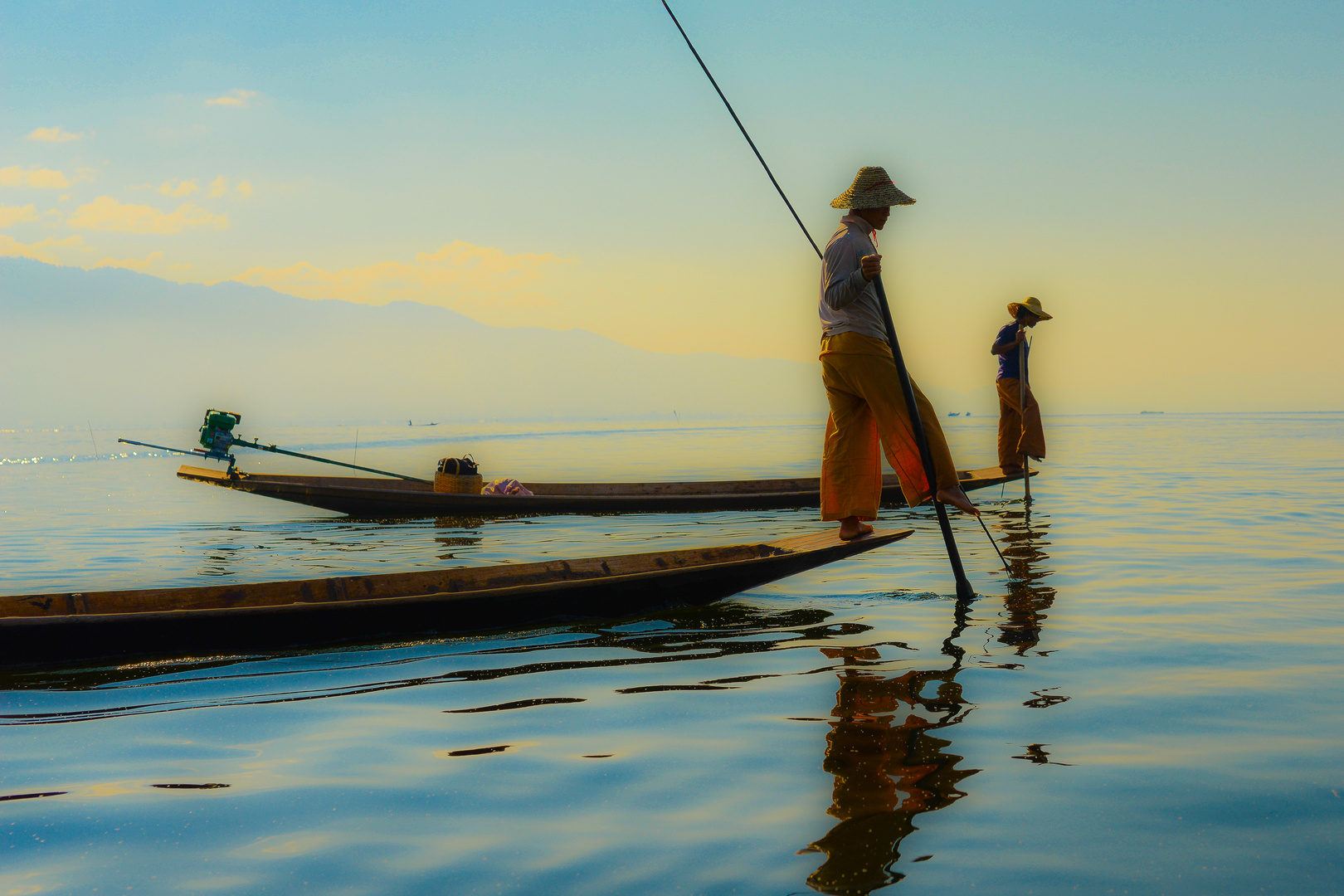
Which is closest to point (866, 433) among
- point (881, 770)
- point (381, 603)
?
point (381, 603)

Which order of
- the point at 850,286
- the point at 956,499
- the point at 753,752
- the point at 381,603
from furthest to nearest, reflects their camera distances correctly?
the point at 850,286 < the point at 956,499 < the point at 381,603 < the point at 753,752

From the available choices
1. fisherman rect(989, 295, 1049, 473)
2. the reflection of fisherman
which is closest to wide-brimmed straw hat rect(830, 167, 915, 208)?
the reflection of fisherman

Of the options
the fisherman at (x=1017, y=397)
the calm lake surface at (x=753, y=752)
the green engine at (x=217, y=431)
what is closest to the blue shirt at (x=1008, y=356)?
the fisherman at (x=1017, y=397)

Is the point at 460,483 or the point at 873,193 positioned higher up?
the point at 873,193

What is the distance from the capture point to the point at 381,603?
461 cm

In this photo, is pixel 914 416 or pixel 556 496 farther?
pixel 556 496

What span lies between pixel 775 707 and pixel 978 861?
1.37 m

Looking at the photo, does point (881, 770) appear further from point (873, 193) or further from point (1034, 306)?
point (1034, 306)

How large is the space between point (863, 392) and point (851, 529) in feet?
2.95

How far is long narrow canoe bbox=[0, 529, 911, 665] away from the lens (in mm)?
4195

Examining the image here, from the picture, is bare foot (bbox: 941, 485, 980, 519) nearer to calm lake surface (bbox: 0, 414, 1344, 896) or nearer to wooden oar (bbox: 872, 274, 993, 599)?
wooden oar (bbox: 872, 274, 993, 599)

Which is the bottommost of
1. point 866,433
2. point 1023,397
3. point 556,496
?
point 556,496

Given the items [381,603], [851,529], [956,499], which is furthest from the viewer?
[851,529]

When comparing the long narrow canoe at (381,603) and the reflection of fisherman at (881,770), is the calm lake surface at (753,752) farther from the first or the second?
the long narrow canoe at (381,603)
